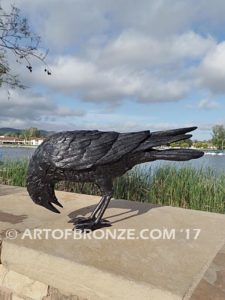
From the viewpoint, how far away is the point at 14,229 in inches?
106

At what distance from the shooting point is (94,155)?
2494mm

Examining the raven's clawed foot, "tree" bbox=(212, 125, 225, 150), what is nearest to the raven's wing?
the raven's clawed foot

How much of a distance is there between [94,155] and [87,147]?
0.30 feet

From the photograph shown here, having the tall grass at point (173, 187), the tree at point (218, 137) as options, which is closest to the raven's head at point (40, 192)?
the tall grass at point (173, 187)

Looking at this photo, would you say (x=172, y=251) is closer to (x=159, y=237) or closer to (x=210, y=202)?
(x=159, y=237)

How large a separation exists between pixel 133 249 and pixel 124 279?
1.63ft

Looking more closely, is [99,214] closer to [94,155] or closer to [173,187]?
[94,155]

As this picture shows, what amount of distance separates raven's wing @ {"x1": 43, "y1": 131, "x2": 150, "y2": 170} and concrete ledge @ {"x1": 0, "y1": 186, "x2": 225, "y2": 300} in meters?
0.63

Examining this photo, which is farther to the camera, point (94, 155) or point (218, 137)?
point (218, 137)

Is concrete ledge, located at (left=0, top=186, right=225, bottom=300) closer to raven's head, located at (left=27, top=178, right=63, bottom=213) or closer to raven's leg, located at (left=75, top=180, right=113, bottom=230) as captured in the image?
raven's leg, located at (left=75, top=180, right=113, bottom=230)

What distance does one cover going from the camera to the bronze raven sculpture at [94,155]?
8.21 feet

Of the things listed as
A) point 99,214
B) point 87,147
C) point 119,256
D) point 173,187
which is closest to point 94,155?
point 87,147

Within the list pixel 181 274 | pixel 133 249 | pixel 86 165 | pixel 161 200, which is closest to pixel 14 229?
pixel 86 165

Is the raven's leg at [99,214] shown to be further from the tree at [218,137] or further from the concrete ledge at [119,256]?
the tree at [218,137]
